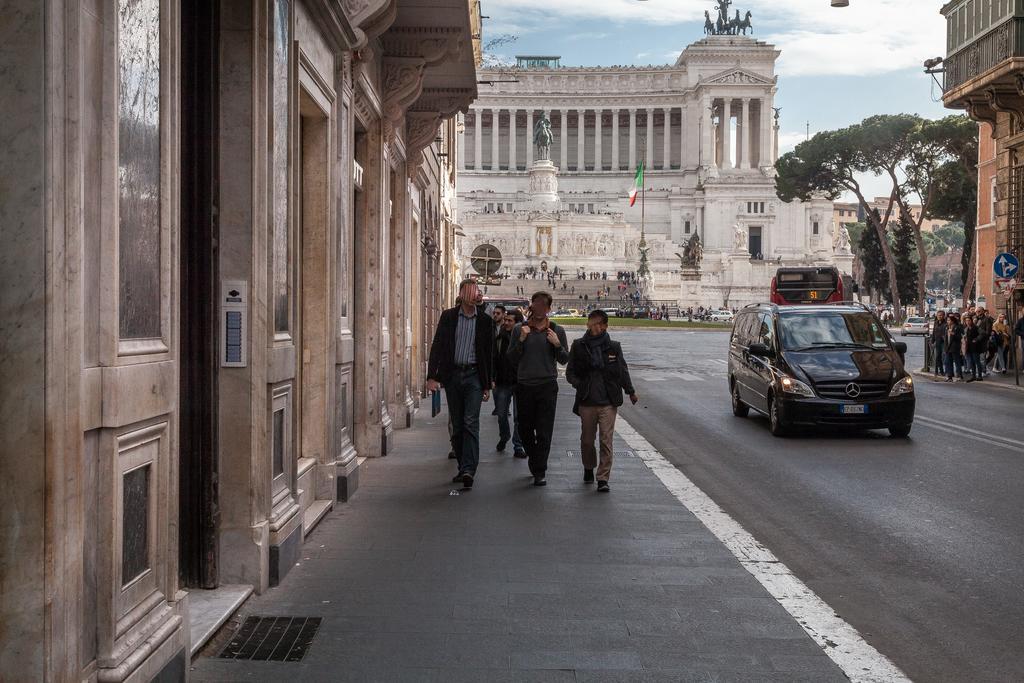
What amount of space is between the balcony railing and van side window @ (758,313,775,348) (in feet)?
49.4

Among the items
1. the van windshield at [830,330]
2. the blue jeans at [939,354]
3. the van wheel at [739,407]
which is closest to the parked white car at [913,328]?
the blue jeans at [939,354]

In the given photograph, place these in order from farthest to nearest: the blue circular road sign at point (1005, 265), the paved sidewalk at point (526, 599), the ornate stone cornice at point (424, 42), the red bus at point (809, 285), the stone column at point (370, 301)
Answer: the red bus at point (809, 285), the blue circular road sign at point (1005, 265), the ornate stone cornice at point (424, 42), the stone column at point (370, 301), the paved sidewalk at point (526, 599)

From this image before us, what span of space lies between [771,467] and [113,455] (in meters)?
8.74

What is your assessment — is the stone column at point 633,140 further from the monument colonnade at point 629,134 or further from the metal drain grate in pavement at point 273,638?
the metal drain grate in pavement at point 273,638

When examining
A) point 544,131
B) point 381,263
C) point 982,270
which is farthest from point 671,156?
point 381,263

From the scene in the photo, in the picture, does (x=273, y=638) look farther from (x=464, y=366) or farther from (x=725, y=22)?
(x=725, y=22)

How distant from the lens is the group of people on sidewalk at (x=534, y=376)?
1009 centimetres

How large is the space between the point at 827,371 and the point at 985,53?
60.7ft

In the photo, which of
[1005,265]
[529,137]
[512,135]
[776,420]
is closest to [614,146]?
[529,137]

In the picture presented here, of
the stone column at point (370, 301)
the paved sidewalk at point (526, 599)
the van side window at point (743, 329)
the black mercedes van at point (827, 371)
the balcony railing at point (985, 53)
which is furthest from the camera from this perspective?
the balcony railing at point (985, 53)

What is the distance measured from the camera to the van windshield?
1501cm

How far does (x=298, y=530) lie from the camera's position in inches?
279

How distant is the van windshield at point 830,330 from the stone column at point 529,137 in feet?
368

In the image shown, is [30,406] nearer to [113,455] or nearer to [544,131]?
[113,455]
